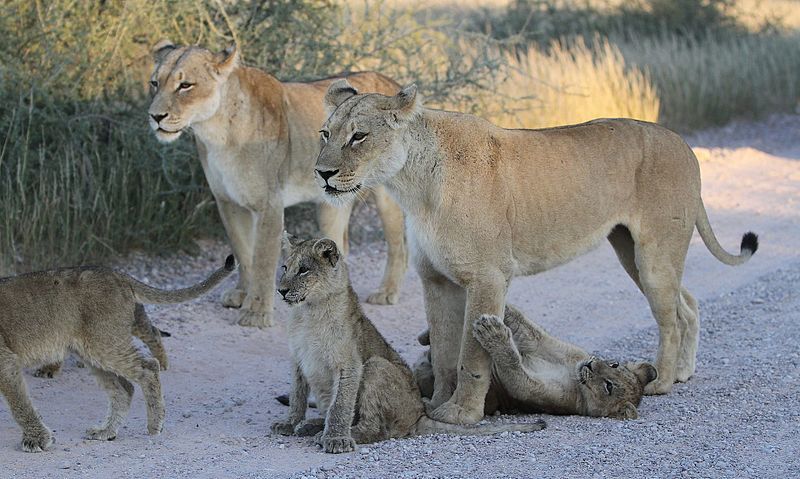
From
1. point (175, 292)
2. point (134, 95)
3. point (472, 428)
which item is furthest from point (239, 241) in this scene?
point (472, 428)

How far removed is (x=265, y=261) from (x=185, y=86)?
1.38 m

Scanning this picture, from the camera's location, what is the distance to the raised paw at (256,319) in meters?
8.38

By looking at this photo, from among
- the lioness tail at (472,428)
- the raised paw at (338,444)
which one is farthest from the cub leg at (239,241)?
the raised paw at (338,444)

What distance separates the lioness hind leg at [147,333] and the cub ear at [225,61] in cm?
238

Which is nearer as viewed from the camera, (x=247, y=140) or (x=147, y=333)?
(x=147, y=333)

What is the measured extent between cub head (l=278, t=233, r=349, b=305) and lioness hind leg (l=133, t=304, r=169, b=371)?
3.25 feet

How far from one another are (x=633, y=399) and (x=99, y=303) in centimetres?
286

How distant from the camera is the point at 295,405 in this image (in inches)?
236

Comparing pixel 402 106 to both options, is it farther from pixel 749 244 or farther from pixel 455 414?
pixel 749 244

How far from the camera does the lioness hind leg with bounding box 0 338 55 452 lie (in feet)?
18.3

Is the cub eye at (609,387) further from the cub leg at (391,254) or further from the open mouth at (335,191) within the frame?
the cub leg at (391,254)

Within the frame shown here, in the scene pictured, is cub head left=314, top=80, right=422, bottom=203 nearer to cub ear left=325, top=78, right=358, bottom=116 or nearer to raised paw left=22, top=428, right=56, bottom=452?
cub ear left=325, top=78, right=358, bottom=116

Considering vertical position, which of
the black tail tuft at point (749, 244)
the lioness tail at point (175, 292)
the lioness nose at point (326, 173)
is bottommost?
the black tail tuft at point (749, 244)

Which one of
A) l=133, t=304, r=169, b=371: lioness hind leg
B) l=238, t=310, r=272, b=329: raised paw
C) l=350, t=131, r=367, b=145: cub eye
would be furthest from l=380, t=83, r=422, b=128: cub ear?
l=238, t=310, r=272, b=329: raised paw
